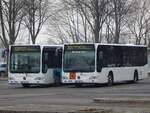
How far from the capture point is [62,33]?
8306 cm

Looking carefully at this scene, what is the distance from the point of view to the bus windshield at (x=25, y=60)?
119ft

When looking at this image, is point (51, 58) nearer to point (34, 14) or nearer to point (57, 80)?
point (57, 80)

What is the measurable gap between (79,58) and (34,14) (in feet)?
85.2

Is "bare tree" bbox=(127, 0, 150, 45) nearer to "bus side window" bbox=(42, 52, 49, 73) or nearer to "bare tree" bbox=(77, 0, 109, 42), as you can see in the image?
"bare tree" bbox=(77, 0, 109, 42)

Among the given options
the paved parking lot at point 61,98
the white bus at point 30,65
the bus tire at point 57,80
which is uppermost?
the white bus at point 30,65

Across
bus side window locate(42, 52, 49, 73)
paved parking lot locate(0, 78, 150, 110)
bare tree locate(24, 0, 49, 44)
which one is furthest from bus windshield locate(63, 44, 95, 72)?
bare tree locate(24, 0, 49, 44)

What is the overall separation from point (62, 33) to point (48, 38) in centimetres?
557

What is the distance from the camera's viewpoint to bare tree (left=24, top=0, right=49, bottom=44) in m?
59.5

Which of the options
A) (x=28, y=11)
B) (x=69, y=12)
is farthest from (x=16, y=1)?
(x=69, y=12)

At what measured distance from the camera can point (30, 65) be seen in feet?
119

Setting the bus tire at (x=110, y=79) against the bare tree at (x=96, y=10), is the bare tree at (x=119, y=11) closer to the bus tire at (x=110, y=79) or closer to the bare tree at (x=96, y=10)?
the bare tree at (x=96, y=10)

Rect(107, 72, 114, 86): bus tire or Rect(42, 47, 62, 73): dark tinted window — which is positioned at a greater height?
Rect(42, 47, 62, 73): dark tinted window

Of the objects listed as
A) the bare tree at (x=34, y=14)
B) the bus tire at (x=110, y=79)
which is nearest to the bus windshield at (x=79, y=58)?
the bus tire at (x=110, y=79)

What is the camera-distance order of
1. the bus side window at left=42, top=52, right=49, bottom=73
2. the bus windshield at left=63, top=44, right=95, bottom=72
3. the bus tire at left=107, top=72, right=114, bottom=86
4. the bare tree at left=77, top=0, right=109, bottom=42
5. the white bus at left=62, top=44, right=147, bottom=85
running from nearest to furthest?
the white bus at left=62, top=44, right=147, bottom=85 < the bus windshield at left=63, top=44, right=95, bottom=72 < the bus side window at left=42, top=52, right=49, bottom=73 < the bus tire at left=107, top=72, right=114, bottom=86 < the bare tree at left=77, top=0, right=109, bottom=42
